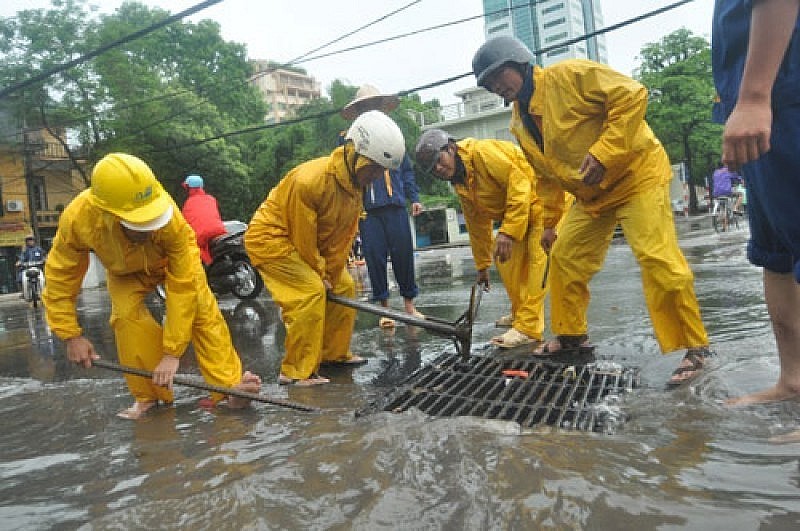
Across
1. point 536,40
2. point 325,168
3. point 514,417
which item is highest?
point 536,40

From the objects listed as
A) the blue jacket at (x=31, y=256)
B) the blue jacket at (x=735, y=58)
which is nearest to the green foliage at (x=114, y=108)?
the blue jacket at (x=31, y=256)

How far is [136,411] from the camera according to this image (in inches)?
118

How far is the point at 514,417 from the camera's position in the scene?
2324 millimetres

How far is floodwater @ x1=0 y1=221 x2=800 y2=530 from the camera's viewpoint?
1.40 meters

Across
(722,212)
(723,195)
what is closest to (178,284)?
(722,212)

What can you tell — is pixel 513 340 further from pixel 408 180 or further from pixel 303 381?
pixel 408 180

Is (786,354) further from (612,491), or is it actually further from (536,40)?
(536,40)

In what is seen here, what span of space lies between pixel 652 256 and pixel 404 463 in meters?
1.59

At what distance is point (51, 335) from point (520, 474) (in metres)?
6.86

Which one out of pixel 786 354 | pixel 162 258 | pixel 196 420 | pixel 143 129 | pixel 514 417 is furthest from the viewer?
pixel 143 129

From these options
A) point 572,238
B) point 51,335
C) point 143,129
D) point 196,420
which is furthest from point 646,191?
point 143,129

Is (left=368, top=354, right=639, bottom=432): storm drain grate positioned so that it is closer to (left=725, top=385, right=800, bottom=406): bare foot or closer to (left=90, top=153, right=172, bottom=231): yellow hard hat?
(left=725, top=385, right=800, bottom=406): bare foot

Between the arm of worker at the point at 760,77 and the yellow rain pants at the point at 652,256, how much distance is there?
3.67ft

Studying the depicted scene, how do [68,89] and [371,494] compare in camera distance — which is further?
[68,89]
